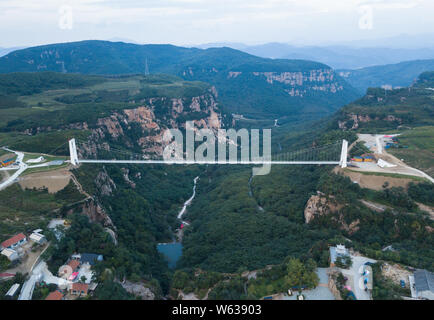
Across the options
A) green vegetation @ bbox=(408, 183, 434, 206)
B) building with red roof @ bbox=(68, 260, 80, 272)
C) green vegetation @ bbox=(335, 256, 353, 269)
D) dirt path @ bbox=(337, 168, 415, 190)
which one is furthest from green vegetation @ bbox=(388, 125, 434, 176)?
building with red roof @ bbox=(68, 260, 80, 272)

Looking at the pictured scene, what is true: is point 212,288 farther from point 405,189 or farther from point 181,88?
point 181,88

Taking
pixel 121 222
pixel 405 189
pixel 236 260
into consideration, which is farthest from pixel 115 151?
pixel 405 189

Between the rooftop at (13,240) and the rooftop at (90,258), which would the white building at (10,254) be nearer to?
the rooftop at (13,240)

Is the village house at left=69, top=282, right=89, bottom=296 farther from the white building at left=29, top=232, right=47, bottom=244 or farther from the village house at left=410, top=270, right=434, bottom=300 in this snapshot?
the village house at left=410, top=270, right=434, bottom=300

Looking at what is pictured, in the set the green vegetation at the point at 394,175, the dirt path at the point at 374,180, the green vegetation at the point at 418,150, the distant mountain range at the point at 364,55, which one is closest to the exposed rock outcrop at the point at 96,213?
the dirt path at the point at 374,180

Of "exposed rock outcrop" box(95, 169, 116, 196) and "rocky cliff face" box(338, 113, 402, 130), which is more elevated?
"rocky cliff face" box(338, 113, 402, 130)

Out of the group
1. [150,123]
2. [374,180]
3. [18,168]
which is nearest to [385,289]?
[374,180]
